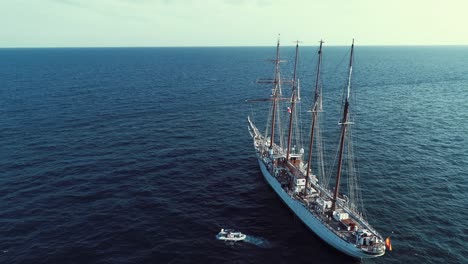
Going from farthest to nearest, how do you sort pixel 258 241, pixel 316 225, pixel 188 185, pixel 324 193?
pixel 188 185, pixel 324 193, pixel 316 225, pixel 258 241

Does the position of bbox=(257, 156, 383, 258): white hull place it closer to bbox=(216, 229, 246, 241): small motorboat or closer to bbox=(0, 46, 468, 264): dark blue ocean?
bbox=(0, 46, 468, 264): dark blue ocean

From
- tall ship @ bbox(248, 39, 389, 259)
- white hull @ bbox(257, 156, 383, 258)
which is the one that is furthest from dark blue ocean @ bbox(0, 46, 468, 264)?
tall ship @ bbox(248, 39, 389, 259)

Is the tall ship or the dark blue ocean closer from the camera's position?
the tall ship

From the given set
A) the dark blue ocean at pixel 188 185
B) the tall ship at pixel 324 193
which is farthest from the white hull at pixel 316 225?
the dark blue ocean at pixel 188 185

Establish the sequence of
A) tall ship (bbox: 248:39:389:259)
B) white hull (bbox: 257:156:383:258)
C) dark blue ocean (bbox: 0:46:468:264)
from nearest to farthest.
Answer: white hull (bbox: 257:156:383:258) → tall ship (bbox: 248:39:389:259) → dark blue ocean (bbox: 0:46:468:264)

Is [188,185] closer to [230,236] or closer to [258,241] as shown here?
[230,236]

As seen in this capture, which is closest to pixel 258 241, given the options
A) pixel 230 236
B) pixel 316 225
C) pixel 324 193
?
pixel 230 236

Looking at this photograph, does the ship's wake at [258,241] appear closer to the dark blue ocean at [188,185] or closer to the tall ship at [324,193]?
the dark blue ocean at [188,185]
